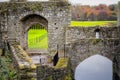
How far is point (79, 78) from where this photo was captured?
90.0 ft

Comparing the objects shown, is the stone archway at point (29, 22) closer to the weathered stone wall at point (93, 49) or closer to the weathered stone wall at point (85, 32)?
the weathered stone wall at point (85, 32)

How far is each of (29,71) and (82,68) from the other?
15.9m

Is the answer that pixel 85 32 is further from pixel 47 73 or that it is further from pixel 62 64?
pixel 47 73

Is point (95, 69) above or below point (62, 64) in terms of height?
below

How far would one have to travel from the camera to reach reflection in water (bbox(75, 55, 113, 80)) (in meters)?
27.9

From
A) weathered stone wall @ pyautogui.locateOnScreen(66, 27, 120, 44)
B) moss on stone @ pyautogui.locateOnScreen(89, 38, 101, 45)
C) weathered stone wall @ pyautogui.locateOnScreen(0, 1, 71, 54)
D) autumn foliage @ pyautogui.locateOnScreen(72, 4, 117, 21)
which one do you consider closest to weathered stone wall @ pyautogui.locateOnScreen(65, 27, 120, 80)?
moss on stone @ pyautogui.locateOnScreen(89, 38, 101, 45)

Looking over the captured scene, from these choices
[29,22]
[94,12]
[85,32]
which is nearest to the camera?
[85,32]

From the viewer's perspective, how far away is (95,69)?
32750 millimetres

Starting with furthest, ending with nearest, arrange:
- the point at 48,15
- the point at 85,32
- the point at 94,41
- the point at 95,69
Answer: the point at 95,69, the point at 48,15, the point at 85,32, the point at 94,41

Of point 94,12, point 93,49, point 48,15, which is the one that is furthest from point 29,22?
point 94,12

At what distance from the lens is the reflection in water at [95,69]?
27906mm

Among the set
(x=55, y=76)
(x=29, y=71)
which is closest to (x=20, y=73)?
(x=29, y=71)

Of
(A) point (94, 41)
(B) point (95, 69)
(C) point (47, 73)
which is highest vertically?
(A) point (94, 41)

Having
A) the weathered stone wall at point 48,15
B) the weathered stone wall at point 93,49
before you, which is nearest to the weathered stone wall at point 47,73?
the weathered stone wall at point 93,49
